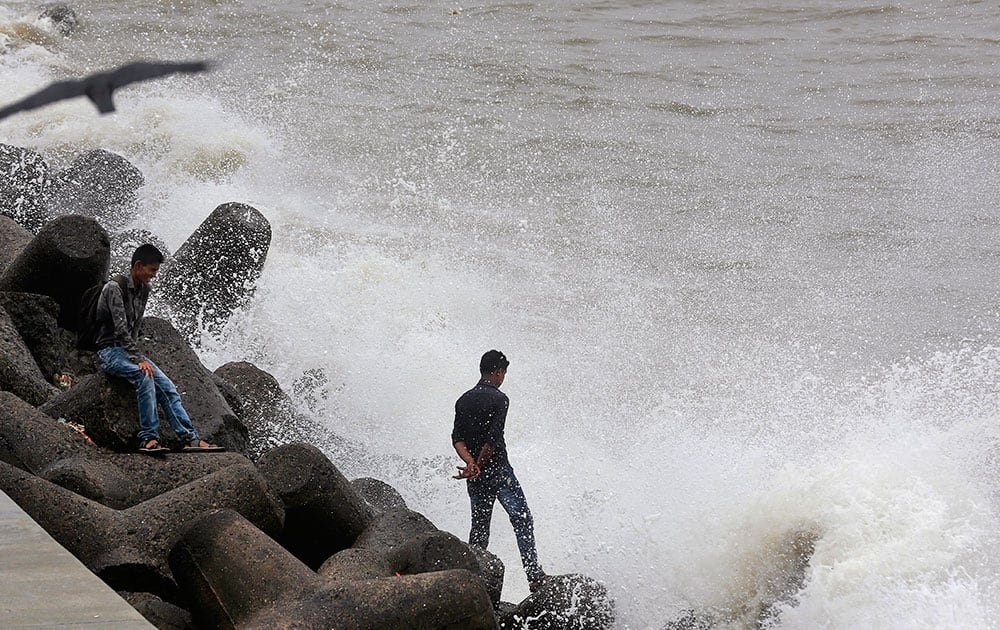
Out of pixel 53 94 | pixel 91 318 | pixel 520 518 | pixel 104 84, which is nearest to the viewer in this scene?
pixel 104 84

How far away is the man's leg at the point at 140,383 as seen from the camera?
6625 mm

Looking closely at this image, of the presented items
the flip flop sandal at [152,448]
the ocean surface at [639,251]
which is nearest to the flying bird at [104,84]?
the ocean surface at [639,251]

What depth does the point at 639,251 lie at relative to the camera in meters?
15.5

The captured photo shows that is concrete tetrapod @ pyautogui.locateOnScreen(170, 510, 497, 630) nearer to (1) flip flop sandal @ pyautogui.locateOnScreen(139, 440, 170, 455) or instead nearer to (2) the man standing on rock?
(1) flip flop sandal @ pyautogui.locateOnScreen(139, 440, 170, 455)

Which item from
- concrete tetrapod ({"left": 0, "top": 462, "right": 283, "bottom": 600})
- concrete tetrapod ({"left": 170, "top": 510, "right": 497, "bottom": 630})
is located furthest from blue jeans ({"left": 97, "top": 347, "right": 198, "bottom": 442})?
concrete tetrapod ({"left": 170, "top": 510, "right": 497, "bottom": 630})

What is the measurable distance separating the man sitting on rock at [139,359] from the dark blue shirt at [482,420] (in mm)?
1428

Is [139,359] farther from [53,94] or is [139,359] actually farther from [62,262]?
[53,94]

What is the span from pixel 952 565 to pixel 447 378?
5134 mm

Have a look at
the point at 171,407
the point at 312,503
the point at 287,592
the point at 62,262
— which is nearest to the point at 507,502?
the point at 312,503

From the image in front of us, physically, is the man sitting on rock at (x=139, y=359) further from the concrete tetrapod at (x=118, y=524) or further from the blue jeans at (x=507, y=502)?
the blue jeans at (x=507, y=502)

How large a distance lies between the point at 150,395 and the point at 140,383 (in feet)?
0.33

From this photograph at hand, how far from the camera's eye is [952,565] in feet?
24.4

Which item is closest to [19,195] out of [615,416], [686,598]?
[615,416]

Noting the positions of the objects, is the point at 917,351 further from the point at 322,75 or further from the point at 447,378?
the point at 322,75
